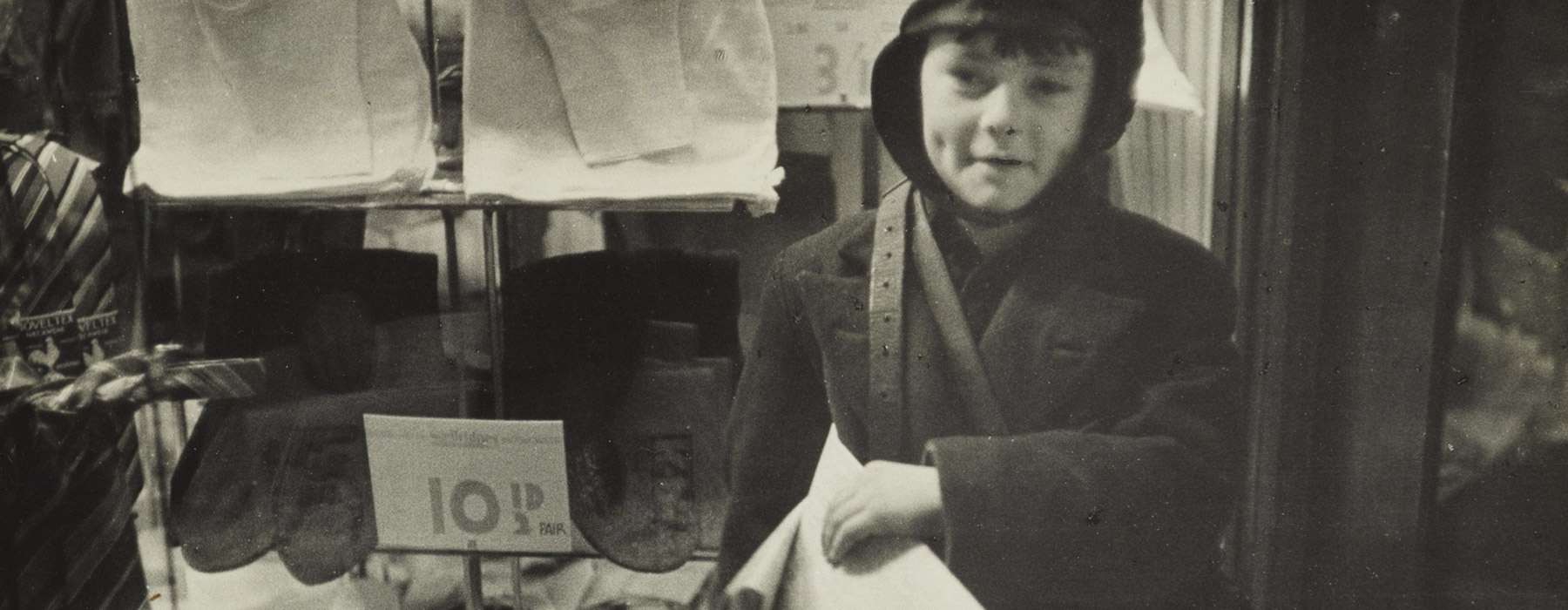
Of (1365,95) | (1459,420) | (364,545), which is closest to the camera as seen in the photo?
(1365,95)

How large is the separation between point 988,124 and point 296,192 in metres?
0.91

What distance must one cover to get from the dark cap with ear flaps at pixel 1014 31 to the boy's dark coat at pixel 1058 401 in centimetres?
8

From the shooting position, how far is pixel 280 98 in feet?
4.74

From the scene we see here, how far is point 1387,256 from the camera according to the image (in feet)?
4.67

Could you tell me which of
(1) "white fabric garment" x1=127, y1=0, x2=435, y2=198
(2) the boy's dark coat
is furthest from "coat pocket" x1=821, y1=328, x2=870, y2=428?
(1) "white fabric garment" x1=127, y1=0, x2=435, y2=198

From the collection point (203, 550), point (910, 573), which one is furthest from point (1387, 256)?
point (203, 550)

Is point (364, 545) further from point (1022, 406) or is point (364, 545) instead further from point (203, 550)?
point (1022, 406)

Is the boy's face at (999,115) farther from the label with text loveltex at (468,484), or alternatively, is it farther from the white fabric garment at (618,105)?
the label with text loveltex at (468,484)

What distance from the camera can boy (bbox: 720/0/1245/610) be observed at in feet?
4.52

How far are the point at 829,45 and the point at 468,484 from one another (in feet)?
2.59

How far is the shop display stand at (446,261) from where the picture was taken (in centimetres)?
143

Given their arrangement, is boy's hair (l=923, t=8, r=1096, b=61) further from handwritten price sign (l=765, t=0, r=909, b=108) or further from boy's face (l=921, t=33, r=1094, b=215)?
handwritten price sign (l=765, t=0, r=909, b=108)

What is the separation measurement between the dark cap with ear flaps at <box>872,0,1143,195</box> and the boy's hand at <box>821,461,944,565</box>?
0.40 m

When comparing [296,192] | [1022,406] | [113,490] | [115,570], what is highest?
[296,192]
